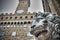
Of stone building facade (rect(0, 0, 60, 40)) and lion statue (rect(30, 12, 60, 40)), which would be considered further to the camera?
stone building facade (rect(0, 0, 60, 40))

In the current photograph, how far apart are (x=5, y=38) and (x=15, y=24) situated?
5.24 feet

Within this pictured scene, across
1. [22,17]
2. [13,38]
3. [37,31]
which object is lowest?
[13,38]

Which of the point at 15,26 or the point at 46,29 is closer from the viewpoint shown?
the point at 46,29

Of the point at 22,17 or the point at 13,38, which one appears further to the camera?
the point at 22,17

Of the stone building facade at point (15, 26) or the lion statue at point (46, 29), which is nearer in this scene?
the lion statue at point (46, 29)

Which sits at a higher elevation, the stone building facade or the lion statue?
the lion statue

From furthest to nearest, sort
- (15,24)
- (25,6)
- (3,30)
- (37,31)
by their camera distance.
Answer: (25,6), (15,24), (3,30), (37,31)

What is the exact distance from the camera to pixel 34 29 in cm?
77

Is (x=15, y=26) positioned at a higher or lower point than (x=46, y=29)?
lower

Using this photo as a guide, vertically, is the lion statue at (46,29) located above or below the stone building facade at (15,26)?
above

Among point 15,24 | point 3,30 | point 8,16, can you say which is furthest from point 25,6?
point 3,30

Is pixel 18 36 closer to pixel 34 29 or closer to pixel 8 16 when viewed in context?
pixel 8 16

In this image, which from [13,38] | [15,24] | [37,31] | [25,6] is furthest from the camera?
[25,6]

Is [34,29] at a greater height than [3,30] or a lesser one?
greater
